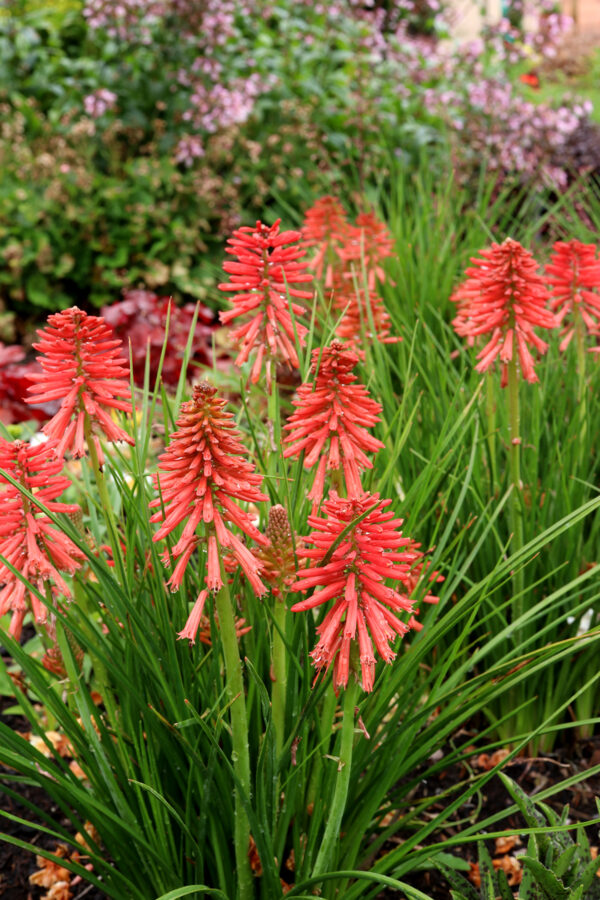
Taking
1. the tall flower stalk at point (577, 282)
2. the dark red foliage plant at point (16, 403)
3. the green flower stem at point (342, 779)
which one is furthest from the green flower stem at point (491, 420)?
the dark red foliage plant at point (16, 403)

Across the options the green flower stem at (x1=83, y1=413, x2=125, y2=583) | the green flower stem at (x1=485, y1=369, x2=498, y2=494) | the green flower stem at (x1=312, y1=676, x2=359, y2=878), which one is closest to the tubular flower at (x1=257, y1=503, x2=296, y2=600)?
the green flower stem at (x1=312, y1=676, x2=359, y2=878)

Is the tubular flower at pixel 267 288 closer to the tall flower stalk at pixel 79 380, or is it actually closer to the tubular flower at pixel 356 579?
the tall flower stalk at pixel 79 380

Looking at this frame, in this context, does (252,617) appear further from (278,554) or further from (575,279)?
(575,279)

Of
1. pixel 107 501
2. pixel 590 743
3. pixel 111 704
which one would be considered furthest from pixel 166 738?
pixel 590 743

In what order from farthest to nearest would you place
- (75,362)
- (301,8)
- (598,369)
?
1. (301,8)
2. (598,369)
3. (75,362)

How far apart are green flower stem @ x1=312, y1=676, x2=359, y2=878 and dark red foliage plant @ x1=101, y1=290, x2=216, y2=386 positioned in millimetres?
3580

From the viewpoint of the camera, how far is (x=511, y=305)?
2.09 m

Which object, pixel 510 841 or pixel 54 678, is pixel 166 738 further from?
pixel 510 841

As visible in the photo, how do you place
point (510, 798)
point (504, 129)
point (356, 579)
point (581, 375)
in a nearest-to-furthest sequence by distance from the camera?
point (356, 579) < point (510, 798) < point (581, 375) < point (504, 129)

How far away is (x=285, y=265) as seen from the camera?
77.9 inches

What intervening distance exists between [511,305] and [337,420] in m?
0.67

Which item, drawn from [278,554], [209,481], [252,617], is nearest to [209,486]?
[209,481]

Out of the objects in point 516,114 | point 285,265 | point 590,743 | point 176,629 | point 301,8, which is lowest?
point 590,743

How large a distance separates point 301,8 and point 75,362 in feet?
23.0
